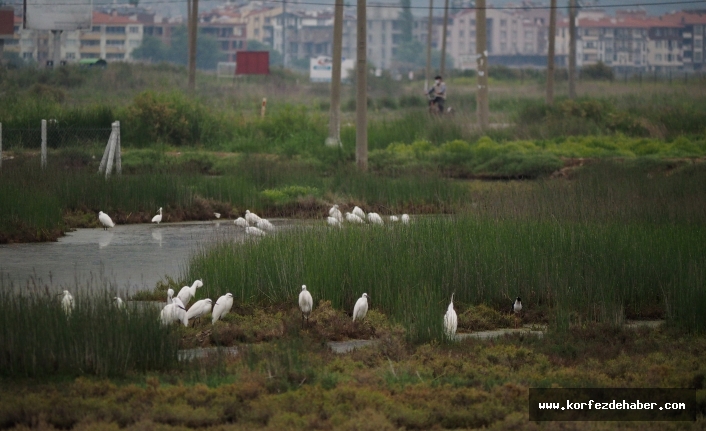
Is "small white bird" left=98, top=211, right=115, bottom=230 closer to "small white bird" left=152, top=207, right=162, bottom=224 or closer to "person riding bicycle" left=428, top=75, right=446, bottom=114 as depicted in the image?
"small white bird" left=152, top=207, right=162, bottom=224

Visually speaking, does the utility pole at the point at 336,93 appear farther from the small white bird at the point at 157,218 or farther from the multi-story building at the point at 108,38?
the multi-story building at the point at 108,38

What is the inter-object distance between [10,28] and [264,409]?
2466 inches

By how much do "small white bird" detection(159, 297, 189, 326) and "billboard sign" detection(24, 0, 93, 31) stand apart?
47.8 meters

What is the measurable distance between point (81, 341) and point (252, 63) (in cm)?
5958

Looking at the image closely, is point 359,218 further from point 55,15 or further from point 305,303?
point 55,15

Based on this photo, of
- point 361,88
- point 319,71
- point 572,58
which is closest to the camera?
point 361,88

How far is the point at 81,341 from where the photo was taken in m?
9.23

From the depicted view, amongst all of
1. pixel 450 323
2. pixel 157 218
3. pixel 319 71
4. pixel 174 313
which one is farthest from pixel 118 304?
pixel 319 71

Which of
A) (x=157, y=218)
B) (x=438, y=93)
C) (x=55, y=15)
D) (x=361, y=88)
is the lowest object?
(x=157, y=218)

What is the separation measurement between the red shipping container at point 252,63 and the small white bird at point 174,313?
56.9 m

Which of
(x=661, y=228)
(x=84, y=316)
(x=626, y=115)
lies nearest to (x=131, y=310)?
(x=84, y=316)

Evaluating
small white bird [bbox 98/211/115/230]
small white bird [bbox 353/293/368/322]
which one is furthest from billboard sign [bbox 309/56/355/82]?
small white bird [bbox 353/293/368/322]

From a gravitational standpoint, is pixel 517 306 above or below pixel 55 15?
below

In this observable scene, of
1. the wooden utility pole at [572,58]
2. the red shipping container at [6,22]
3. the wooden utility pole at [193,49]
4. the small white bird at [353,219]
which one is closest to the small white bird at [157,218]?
the small white bird at [353,219]
